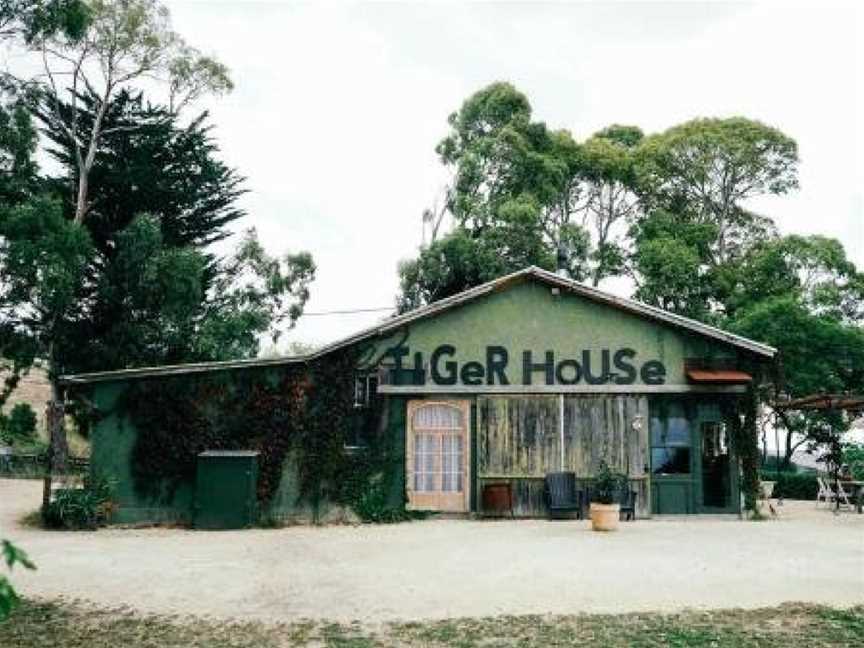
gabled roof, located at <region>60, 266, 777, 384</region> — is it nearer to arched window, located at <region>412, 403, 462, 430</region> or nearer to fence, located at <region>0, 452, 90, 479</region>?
arched window, located at <region>412, 403, 462, 430</region>

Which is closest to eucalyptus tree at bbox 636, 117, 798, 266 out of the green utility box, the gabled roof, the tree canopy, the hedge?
the tree canopy

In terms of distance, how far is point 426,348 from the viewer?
16.8 meters

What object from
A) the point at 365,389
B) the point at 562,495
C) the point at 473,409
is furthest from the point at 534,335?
the point at 365,389

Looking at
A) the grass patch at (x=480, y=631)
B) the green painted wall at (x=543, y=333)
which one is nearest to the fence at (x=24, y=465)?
the green painted wall at (x=543, y=333)

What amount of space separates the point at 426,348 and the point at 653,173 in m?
18.9

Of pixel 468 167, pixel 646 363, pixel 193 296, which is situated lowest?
pixel 646 363

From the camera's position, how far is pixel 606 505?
13.9 meters

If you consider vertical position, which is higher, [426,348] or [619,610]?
[426,348]

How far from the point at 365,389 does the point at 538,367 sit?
12.2 feet

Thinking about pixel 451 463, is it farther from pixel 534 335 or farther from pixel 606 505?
pixel 606 505

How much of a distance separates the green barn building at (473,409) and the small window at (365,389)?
3cm

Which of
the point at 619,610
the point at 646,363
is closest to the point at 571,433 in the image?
the point at 646,363

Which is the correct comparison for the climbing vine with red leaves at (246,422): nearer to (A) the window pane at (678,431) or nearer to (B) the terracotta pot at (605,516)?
(B) the terracotta pot at (605,516)

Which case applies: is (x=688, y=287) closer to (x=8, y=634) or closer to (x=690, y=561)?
(x=690, y=561)
